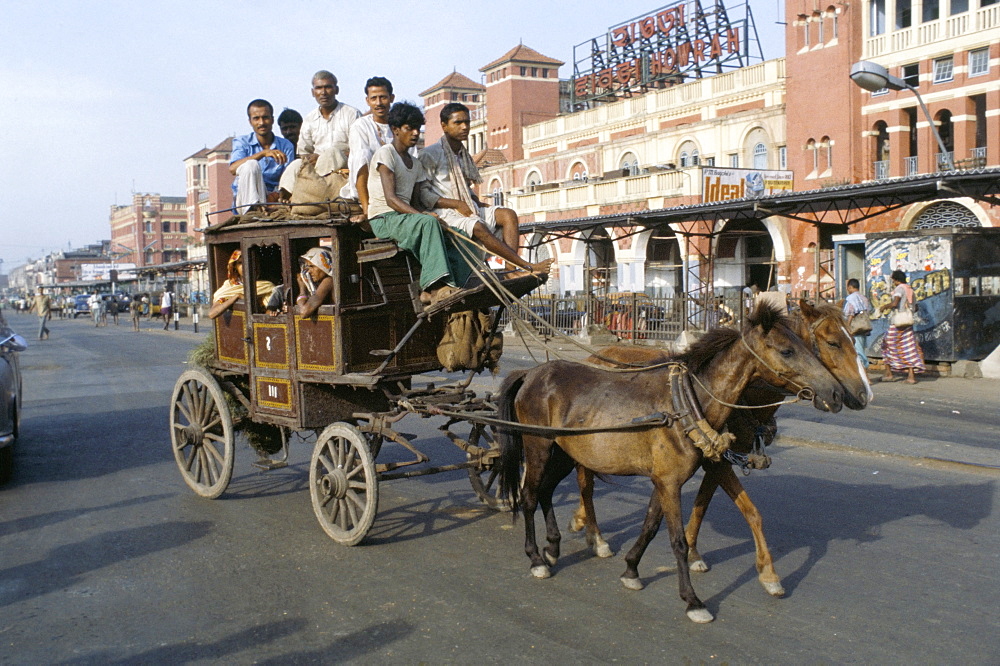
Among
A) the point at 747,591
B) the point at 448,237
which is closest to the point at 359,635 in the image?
the point at 747,591

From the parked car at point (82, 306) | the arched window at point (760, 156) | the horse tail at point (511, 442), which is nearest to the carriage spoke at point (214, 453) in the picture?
the horse tail at point (511, 442)

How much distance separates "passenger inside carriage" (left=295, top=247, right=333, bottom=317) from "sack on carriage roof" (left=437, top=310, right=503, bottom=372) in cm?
97

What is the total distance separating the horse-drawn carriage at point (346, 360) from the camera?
646 centimetres

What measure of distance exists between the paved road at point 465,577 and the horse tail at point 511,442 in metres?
0.48

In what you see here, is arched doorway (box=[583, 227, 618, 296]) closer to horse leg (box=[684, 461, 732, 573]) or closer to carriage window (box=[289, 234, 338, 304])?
carriage window (box=[289, 234, 338, 304])

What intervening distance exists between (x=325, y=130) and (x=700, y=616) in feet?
18.1

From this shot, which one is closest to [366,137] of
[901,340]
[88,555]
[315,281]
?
[315,281]

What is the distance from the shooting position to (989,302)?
16734 millimetres

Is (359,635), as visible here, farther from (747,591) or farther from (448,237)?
(448,237)

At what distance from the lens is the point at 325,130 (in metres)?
8.23

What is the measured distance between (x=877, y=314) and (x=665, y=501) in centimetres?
1404

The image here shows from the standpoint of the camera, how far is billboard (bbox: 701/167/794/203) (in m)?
29.2

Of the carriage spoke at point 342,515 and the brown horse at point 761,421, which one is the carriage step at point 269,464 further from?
the brown horse at point 761,421

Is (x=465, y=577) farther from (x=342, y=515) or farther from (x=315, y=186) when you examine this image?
(x=315, y=186)
